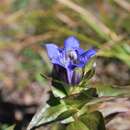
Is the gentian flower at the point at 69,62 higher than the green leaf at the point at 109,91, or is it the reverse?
the gentian flower at the point at 69,62

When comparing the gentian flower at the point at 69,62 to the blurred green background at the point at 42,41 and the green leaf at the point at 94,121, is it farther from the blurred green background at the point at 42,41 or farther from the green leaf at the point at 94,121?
the blurred green background at the point at 42,41

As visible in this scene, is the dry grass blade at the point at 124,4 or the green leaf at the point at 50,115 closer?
the green leaf at the point at 50,115

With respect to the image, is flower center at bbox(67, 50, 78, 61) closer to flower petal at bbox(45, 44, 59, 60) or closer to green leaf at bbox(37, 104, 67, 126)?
flower petal at bbox(45, 44, 59, 60)

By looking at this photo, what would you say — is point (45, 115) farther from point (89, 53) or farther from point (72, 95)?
point (89, 53)

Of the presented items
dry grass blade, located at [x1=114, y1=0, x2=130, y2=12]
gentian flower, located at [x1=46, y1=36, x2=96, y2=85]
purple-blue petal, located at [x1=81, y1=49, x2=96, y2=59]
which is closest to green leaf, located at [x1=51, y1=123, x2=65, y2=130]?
gentian flower, located at [x1=46, y1=36, x2=96, y2=85]

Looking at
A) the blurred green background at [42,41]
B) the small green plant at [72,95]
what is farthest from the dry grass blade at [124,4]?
the small green plant at [72,95]

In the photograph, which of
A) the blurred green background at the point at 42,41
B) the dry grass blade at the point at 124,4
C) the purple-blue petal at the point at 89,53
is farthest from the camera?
the dry grass blade at the point at 124,4
